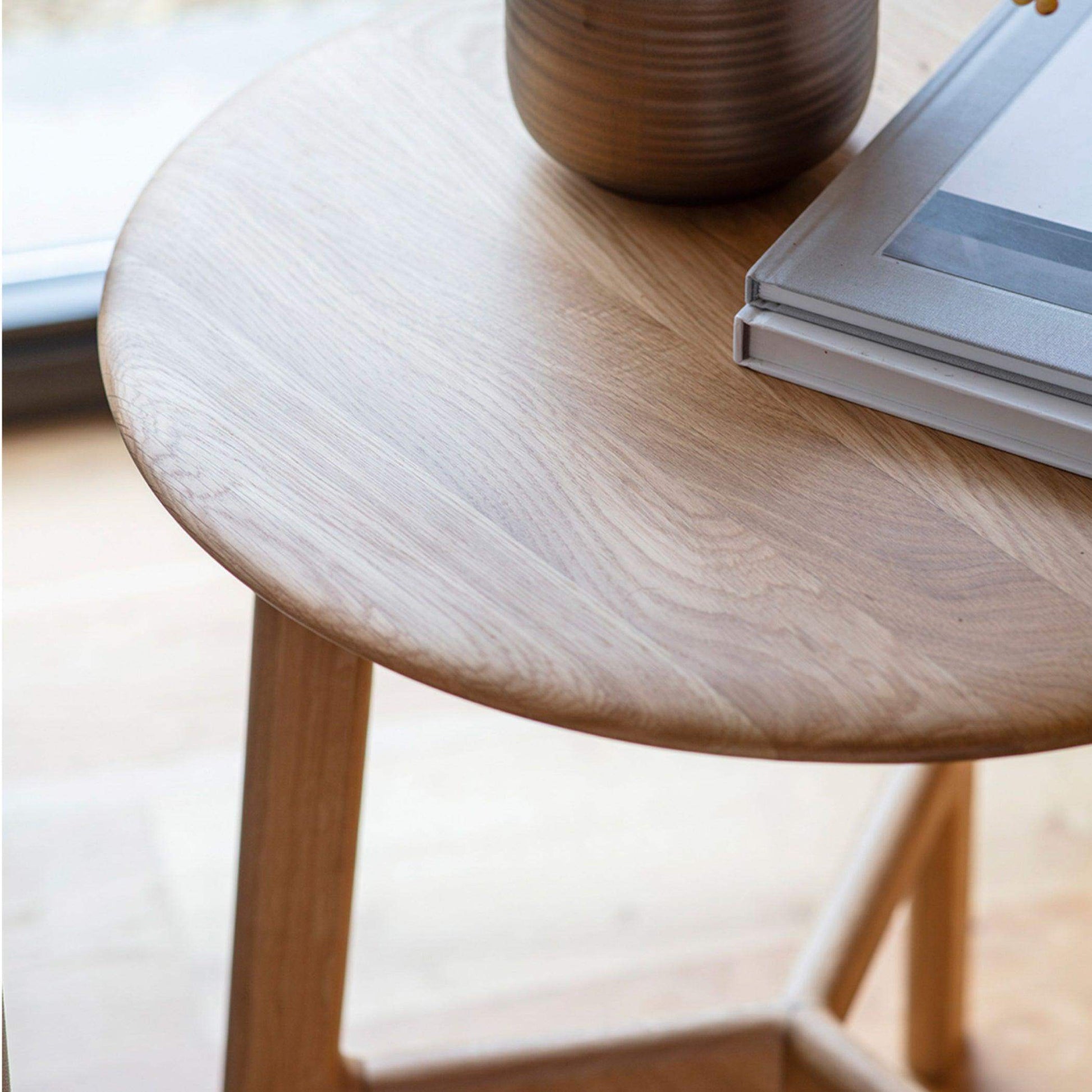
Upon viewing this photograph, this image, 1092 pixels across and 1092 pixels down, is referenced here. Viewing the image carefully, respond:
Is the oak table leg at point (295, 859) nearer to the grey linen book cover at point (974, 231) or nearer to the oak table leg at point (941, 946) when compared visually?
the grey linen book cover at point (974, 231)

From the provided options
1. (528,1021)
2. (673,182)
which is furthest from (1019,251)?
(528,1021)

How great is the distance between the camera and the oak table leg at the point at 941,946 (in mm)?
836

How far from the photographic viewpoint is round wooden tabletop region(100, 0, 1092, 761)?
0.38m

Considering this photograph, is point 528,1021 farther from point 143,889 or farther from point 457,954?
point 143,889

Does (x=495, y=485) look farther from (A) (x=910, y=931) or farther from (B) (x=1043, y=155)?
(A) (x=910, y=931)

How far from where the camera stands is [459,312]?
1.62 ft

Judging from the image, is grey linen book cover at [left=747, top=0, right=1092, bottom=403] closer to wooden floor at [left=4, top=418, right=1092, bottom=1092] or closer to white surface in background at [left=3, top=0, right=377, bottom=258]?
wooden floor at [left=4, top=418, right=1092, bottom=1092]

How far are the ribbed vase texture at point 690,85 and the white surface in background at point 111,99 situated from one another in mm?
891

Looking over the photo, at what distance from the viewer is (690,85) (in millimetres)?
482

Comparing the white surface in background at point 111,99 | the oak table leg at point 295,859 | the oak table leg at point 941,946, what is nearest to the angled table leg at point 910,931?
the oak table leg at point 941,946

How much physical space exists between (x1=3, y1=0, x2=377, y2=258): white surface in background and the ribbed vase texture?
89 centimetres

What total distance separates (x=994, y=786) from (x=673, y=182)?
66 centimetres

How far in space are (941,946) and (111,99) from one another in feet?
3.52

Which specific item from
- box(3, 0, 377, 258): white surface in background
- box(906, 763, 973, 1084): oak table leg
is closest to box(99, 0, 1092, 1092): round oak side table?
box(906, 763, 973, 1084): oak table leg
